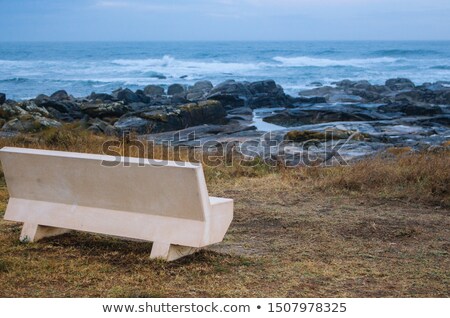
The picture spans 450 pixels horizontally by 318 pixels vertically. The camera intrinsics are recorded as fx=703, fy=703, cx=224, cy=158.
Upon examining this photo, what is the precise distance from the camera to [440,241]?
7.10 metres

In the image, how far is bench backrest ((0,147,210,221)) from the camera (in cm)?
557

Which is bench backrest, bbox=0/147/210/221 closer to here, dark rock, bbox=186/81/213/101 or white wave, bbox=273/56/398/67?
dark rock, bbox=186/81/213/101

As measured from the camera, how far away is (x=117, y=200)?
5.99 meters

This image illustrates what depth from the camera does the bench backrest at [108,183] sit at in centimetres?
557

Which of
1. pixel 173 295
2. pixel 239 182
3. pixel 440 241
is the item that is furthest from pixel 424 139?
pixel 173 295

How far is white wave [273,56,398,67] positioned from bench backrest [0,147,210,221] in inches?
2685

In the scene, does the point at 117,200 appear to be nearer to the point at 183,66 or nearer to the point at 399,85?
the point at 399,85

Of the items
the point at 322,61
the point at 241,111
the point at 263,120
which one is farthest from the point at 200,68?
the point at 263,120

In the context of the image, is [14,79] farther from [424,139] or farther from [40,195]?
[40,195]

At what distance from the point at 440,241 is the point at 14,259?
4119mm

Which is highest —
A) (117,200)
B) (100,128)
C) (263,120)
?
(117,200)

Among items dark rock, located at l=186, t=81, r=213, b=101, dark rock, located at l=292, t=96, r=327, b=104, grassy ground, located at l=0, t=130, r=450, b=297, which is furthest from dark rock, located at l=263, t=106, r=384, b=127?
grassy ground, located at l=0, t=130, r=450, b=297

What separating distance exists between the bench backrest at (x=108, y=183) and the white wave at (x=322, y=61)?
68.2 metres

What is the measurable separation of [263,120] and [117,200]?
82.1ft
